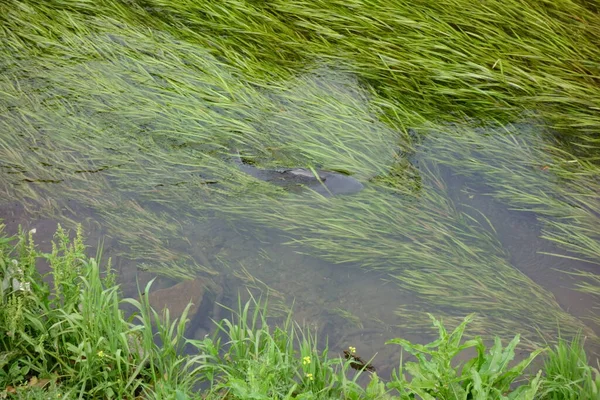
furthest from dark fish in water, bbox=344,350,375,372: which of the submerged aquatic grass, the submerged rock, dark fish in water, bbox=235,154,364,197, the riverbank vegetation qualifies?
dark fish in water, bbox=235,154,364,197

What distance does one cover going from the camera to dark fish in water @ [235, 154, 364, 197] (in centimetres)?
288

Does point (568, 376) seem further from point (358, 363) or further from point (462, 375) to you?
point (358, 363)

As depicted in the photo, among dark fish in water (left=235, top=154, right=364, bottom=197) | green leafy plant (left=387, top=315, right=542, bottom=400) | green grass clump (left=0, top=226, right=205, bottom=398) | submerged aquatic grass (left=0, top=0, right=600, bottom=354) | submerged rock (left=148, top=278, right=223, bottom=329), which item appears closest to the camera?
green leafy plant (left=387, top=315, right=542, bottom=400)

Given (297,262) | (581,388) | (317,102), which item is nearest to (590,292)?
(581,388)

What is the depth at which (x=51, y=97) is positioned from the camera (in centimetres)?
330

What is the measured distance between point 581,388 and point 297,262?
3.88ft

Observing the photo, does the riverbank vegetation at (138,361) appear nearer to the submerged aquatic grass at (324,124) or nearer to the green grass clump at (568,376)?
the green grass clump at (568,376)

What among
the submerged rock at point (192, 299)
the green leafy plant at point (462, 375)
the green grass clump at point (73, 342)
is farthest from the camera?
the submerged rock at point (192, 299)

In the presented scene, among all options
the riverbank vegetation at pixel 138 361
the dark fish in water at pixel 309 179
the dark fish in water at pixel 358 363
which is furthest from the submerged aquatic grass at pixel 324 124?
the riverbank vegetation at pixel 138 361

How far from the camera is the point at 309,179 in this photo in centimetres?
293

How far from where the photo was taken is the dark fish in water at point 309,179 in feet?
9.45

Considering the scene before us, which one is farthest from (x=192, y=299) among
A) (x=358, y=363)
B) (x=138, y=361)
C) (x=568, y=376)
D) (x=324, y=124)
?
(x=568, y=376)

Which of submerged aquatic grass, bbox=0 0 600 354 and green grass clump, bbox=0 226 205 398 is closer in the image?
green grass clump, bbox=0 226 205 398

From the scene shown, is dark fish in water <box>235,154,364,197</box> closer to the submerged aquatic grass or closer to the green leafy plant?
the submerged aquatic grass
